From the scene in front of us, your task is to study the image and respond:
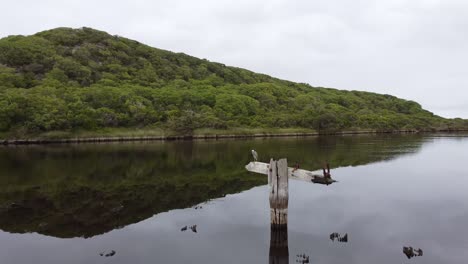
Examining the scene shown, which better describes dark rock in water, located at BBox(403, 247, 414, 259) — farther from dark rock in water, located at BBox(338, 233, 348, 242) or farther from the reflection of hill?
the reflection of hill

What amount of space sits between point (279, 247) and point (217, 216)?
6.86 metres

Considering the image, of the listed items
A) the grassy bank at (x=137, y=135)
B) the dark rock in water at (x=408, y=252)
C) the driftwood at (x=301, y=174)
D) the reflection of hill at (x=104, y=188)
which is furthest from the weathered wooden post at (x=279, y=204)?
the grassy bank at (x=137, y=135)

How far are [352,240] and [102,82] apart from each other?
5894 inches

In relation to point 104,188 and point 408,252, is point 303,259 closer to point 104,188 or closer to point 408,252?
point 408,252

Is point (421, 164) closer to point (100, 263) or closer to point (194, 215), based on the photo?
point (194, 215)

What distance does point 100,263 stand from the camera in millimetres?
15609

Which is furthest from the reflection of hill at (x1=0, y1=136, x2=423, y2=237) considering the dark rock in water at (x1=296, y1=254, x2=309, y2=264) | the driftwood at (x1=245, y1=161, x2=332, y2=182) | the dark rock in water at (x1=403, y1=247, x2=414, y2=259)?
the dark rock in water at (x1=403, y1=247, x2=414, y2=259)

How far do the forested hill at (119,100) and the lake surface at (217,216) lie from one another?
64566 mm

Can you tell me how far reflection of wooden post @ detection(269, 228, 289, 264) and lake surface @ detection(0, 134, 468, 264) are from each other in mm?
233

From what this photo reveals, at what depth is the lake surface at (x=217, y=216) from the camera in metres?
16.7

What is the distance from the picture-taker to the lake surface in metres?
16.7

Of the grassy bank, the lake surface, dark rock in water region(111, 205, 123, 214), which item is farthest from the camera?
the grassy bank

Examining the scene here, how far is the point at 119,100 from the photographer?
403ft

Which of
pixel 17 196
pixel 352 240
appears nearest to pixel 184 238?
pixel 352 240
